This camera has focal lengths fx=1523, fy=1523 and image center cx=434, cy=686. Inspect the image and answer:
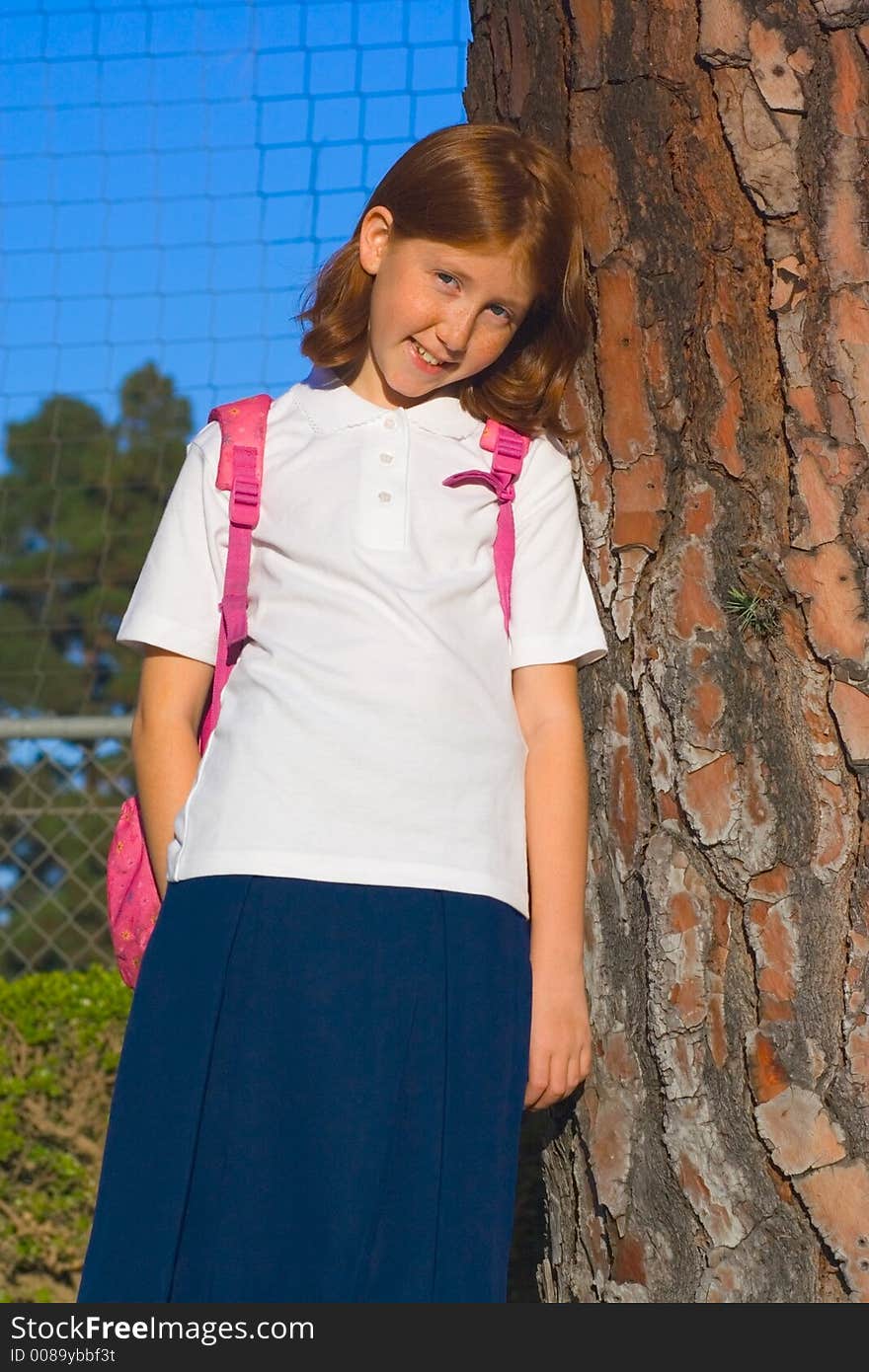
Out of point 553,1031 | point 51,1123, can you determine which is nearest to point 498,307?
point 553,1031

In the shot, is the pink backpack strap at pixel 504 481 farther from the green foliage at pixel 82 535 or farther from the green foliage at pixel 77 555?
the green foliage at pixel 82 535

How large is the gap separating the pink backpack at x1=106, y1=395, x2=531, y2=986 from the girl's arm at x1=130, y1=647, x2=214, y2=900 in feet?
0.08

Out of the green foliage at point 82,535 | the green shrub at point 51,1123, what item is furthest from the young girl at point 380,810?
the green foliage at point 82,535

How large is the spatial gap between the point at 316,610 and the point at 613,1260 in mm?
867

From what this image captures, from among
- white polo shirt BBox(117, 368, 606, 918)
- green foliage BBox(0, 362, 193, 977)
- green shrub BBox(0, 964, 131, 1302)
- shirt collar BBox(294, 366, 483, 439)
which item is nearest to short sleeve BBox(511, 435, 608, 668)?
white polo shirt BBox(117, 368, 606, 918)

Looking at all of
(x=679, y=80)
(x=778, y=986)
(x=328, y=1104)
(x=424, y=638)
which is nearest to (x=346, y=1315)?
(x=328, y=1104)

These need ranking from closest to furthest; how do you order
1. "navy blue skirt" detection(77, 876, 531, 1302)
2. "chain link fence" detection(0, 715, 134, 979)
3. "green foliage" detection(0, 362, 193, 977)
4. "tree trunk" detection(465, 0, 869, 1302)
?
"navy blue skirt" detection(77, 876, 531, 1302)
"tree trunk" detection(465, 0, 869, 1302)
"chain link fence" detection(0, 715, 134, 979)
"green foliage" detection(0, 362, 193, 977)

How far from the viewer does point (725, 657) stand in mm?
1838

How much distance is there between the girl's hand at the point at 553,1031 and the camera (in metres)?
1.83

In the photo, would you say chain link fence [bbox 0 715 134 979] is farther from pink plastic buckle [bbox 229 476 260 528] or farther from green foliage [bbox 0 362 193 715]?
pink plastic buckle [bbox 229 476 260 528]

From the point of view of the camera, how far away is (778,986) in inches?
69.7

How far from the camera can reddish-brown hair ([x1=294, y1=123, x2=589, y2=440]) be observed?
1933mm

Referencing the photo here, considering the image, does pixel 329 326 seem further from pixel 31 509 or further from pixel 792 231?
pixel 31 509

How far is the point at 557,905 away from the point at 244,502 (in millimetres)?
630
